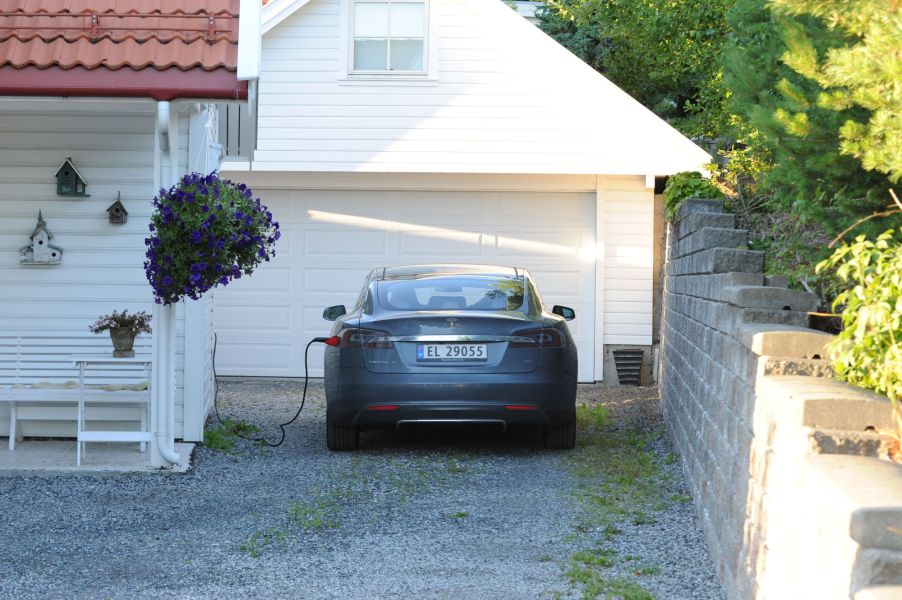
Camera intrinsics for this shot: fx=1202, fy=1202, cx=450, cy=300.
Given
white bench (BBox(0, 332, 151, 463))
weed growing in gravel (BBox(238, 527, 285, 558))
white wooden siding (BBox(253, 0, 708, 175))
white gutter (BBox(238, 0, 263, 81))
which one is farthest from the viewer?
white wooden siding (BBox(253, 0, 708, 175))

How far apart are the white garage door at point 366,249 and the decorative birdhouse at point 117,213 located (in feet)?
17.3

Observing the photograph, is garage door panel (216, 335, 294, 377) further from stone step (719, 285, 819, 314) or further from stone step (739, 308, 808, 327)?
stone step (739, 308, 808, 327)

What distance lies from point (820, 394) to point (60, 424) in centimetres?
672

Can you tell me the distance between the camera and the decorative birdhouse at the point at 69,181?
29.4 feet

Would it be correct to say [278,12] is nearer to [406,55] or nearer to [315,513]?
[406,55]

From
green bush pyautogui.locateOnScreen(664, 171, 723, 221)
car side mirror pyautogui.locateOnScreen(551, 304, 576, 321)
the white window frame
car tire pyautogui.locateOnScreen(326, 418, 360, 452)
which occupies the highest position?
the white window frame

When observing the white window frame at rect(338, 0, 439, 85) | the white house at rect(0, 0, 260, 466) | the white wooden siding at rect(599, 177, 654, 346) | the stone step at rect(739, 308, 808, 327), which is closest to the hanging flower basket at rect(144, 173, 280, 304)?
the white house at rect(0, 0, 260, 466)

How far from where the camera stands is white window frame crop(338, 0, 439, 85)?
46.6 ft

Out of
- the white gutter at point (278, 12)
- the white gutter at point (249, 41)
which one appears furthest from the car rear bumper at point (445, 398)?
the white gutter at point (278, 12)

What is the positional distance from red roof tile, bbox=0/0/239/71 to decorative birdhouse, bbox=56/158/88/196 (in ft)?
4.71

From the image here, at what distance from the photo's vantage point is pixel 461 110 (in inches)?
557

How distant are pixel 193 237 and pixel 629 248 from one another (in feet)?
25.2

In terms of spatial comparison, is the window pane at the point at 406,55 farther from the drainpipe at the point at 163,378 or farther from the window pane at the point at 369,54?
the drainpipe at the point at 163,378

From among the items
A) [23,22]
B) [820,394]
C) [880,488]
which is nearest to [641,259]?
[23,22]
